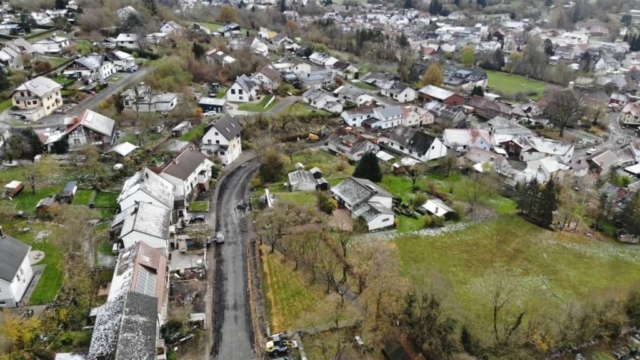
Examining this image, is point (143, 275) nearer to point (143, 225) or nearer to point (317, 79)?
point (143, 225)

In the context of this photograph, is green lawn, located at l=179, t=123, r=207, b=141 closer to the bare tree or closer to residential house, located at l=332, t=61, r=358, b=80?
residential house, located at l=332, t=61, r=358, b=80

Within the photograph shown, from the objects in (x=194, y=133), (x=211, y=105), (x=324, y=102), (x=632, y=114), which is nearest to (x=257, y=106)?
(x=211, y=105)

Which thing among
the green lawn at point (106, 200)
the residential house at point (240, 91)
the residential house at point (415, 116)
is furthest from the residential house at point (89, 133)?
the residential house at point (415, 116)

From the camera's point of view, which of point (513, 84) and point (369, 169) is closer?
point (369, 169)

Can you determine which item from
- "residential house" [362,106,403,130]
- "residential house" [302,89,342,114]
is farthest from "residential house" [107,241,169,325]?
"residential house" [302,89,342,114]

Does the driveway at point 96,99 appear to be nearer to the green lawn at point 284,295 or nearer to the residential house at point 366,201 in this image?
the residential house at point 366,201

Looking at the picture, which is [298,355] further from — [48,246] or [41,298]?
[48,246]

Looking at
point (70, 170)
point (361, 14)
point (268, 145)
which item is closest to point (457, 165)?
point (268, 145)
